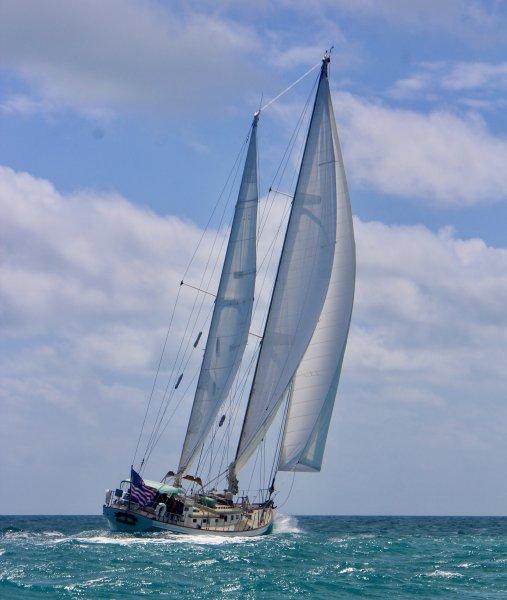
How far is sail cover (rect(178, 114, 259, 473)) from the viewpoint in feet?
203

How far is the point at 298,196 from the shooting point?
59750mm

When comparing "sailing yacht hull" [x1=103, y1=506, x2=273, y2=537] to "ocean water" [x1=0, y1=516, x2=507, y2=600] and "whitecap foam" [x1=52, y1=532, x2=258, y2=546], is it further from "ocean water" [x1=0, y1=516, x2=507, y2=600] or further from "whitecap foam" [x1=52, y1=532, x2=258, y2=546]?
"ocean water" [x1=0, y1=516, x2=507, y2=600]

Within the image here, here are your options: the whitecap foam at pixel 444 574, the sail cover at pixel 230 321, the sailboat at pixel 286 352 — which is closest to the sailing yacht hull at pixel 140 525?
the sailboat at pixel 286 352

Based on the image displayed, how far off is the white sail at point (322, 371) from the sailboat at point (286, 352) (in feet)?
0.18

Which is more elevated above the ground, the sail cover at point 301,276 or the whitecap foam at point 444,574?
the sail cover at point 301,276

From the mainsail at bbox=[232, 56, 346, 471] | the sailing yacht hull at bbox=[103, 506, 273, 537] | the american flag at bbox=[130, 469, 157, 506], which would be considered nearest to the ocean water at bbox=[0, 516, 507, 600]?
the sailing yacht hull at bbox=[103, 506, 273, 537]

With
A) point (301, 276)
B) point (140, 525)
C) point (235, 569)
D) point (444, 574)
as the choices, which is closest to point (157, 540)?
point (140, 525)

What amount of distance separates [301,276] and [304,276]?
19 cm

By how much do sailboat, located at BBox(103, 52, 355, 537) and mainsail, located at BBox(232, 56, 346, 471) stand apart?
0.19ft

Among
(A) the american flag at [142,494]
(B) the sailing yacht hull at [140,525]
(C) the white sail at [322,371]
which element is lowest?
(B) the sailing yacht hull at [140,525]

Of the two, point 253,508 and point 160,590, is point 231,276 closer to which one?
point 253,508

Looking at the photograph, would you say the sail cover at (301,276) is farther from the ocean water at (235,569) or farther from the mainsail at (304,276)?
the ocean water at (235,569)

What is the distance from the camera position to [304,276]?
58.0 metres

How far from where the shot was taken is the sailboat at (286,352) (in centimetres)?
5575
